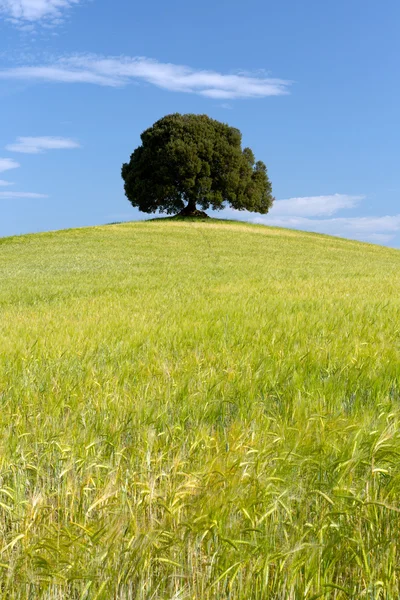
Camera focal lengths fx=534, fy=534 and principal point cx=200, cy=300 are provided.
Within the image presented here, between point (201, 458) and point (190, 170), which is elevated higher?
point (190, 170)

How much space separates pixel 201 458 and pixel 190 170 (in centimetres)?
5635

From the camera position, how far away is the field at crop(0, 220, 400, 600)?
2.17 meters

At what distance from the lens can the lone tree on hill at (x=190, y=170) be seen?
58.2 m

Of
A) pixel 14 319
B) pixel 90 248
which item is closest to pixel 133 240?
pixel 90 248

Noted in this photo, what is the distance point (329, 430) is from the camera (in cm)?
337

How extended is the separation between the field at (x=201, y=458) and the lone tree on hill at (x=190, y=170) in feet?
169

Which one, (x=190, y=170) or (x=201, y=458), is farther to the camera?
(x=190, y=170)

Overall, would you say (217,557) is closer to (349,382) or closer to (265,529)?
(265,529)

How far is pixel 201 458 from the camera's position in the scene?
3020mm

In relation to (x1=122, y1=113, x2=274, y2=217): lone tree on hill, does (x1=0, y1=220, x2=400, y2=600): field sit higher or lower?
lower

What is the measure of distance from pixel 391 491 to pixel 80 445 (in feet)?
5.98

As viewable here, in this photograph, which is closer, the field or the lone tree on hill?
the field

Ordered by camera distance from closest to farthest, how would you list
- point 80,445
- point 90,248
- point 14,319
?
point 80,445
point 14,319
point 90,248

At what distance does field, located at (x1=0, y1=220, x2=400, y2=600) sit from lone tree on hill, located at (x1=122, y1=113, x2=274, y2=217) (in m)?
51.6
